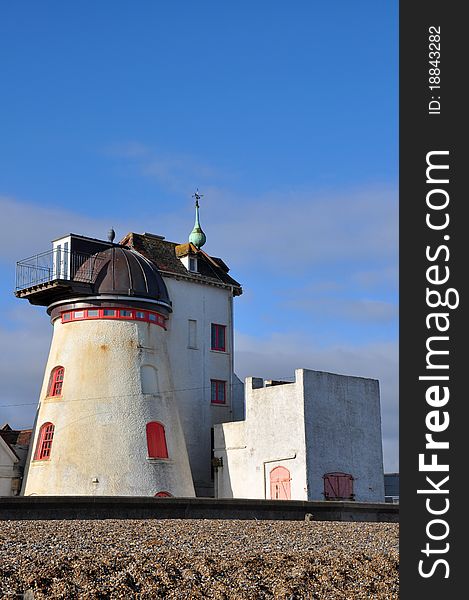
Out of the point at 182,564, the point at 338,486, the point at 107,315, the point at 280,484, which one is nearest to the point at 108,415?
the point at 107,315

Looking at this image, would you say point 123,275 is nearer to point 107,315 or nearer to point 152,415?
point 107,315

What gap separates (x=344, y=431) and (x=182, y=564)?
22503 millimetres

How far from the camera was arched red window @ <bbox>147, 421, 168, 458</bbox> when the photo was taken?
3519 centimetres

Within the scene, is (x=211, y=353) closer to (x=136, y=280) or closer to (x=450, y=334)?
(x=136, y=280)

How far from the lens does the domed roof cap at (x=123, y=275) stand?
119ft

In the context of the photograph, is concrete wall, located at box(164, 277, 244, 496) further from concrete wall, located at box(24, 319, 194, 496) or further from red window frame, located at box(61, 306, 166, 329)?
red window frame, located at box(61, 306, 166, 329)

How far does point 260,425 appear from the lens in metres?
37.2

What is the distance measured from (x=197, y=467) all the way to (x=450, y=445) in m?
30.1

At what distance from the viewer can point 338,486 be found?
36688mm

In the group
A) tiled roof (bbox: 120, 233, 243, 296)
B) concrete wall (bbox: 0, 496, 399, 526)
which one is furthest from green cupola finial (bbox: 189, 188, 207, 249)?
concrete wall (bbox: 0, 496, 399, 526)

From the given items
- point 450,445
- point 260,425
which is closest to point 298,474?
point 260,425

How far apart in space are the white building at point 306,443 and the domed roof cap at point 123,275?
17.9 feet

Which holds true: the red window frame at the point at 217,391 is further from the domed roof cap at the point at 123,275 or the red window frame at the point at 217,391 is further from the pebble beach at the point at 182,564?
the pebble beach at the point at 182,564

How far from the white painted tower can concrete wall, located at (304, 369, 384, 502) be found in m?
4.90
